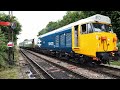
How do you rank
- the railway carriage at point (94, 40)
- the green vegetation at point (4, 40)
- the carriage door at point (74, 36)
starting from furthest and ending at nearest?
1. the carriage door at point (74, 36)
2. the green vegetation at point (4, 40)
3. the railway carriage at point (94, 40)

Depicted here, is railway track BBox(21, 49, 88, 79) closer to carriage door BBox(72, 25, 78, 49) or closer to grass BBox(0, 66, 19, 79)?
grass BBox(0, 66, 19, 79)

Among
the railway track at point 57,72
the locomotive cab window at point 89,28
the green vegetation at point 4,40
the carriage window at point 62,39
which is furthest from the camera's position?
the carriage window at point 62,39

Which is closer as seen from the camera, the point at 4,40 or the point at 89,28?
the point at 89,28

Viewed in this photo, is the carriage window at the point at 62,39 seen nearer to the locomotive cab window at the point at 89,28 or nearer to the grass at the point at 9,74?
the locomotive cab window at the point at 89,28

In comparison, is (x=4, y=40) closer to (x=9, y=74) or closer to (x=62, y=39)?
(x=62, y=39)

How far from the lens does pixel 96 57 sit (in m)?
12.9

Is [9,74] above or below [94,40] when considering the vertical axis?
below

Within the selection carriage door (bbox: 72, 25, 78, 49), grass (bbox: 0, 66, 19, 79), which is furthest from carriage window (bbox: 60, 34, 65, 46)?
grass (bbox: 0, 66, 19, 79)

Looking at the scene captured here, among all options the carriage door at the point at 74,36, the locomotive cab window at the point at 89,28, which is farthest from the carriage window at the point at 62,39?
the locomotive cab window at the point at 89,28

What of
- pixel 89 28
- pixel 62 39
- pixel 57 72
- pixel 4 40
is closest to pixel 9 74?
pixel 57 72

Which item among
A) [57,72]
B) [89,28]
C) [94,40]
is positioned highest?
[89,28]
